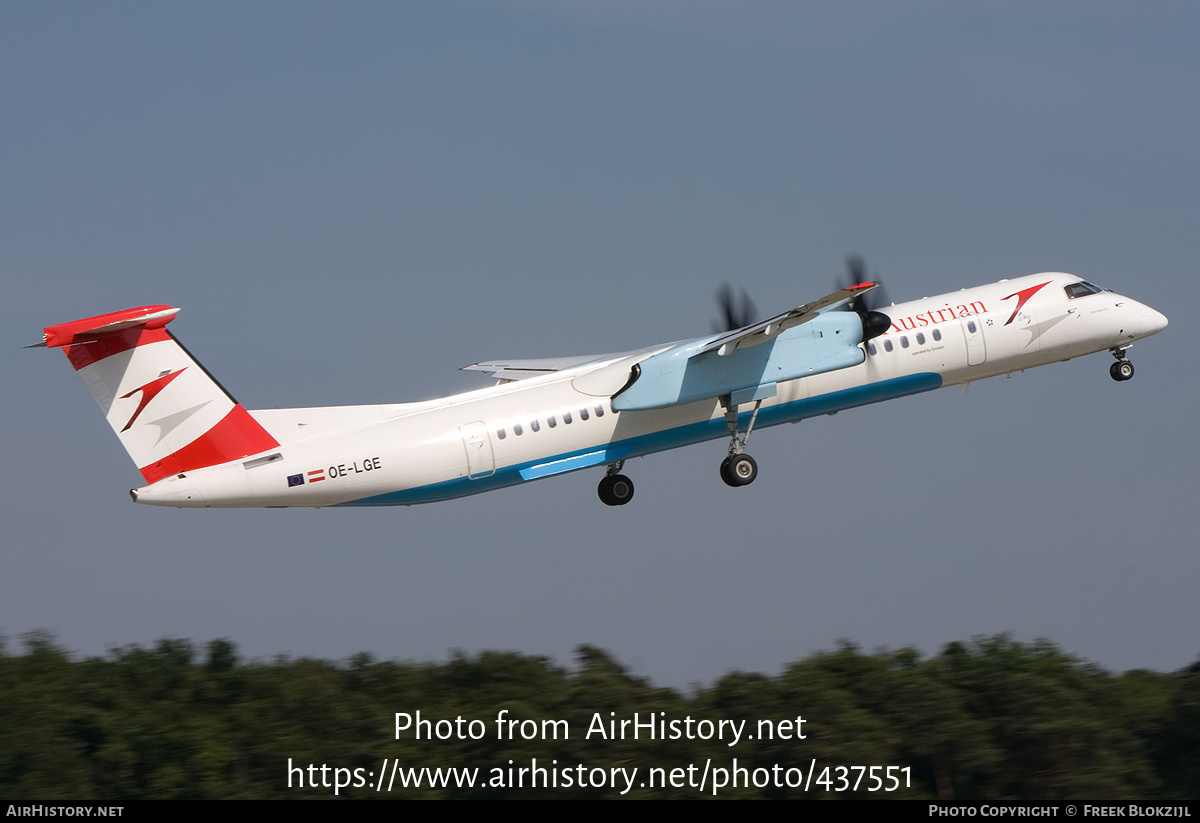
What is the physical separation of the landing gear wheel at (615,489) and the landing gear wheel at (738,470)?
2.16m

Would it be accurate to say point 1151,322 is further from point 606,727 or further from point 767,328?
point 606,727

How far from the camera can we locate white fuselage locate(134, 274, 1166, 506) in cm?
2473

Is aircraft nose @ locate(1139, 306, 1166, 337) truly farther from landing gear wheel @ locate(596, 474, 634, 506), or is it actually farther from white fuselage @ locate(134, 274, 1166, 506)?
landing gear wheel @ locate(596, 474, 634, 506)

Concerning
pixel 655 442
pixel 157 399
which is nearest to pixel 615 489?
pixel 655 442

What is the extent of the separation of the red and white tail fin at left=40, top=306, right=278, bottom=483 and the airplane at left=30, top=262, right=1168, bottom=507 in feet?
0.08

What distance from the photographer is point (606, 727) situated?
3741cm

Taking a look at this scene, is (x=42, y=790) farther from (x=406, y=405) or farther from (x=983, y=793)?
(x=983, y=793)

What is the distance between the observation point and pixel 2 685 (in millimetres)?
43250

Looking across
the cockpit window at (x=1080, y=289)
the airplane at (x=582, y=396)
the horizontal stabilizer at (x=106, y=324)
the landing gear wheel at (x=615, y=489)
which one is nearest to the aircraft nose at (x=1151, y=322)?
the airplane at (x=582, y=396)

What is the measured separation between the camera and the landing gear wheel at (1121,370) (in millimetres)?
31297

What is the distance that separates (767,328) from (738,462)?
A: 10.9ft

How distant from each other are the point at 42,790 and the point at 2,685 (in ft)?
27.3

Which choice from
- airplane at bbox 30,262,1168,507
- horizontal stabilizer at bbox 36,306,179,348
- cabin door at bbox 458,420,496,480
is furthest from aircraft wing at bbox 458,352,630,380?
horizontal stabilizer at bbox 36,306,179,348

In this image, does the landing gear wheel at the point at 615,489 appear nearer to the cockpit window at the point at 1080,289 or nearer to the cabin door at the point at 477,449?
the cabin door at the point at 477,449
